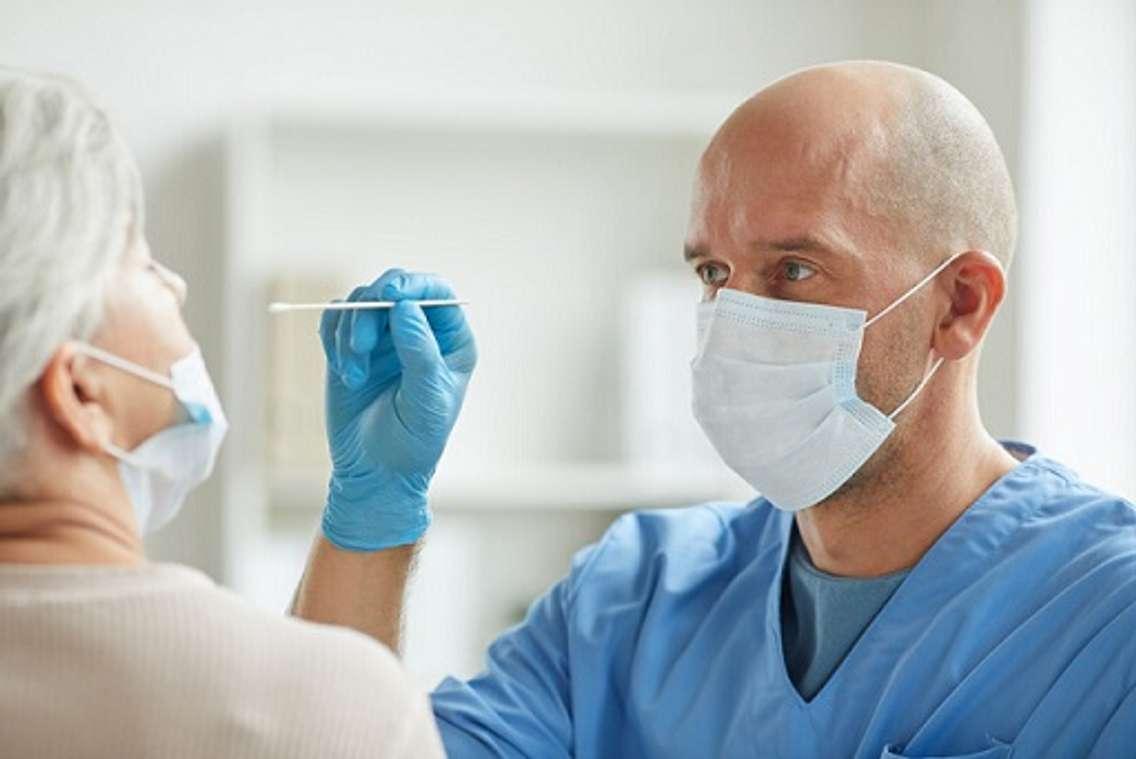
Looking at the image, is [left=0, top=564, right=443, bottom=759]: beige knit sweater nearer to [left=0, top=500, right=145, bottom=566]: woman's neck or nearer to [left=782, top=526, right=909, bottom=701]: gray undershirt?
[left=0, top=500, right=145, bottom=566]: woman's neck

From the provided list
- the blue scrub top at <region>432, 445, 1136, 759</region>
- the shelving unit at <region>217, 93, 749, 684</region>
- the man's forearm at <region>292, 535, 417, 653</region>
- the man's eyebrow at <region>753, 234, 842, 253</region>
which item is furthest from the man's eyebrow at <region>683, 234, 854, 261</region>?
the shelving unit at <region>217, 93, 749, 684</region>

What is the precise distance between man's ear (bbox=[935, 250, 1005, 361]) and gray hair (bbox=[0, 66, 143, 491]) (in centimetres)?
88

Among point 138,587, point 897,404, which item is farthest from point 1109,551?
point 138,587

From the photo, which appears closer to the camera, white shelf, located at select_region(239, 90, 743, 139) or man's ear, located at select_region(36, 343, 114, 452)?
man's ear, located at select_region(36, 343, 114, 452)

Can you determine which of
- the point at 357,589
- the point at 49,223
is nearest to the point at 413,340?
the point at 357,589

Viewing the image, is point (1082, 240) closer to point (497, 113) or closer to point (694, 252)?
point (497, 113)

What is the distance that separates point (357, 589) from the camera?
1740 mm

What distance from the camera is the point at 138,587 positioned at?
110 cm

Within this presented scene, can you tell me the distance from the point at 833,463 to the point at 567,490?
152cm

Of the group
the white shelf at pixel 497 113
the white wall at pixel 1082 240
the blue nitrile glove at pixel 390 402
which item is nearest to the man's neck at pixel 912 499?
the blue nitrile glove at pixel 390 402

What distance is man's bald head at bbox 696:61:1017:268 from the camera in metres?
1.71

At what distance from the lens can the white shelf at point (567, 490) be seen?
3176mm

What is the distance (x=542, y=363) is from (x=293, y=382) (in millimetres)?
513

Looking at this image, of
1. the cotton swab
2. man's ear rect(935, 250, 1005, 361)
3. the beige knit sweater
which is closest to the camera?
the beige knit sweater
